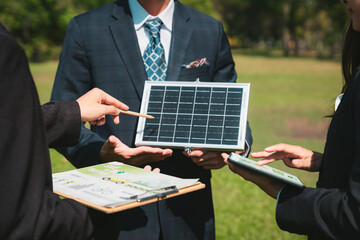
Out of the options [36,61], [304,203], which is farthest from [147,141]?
[36,61]

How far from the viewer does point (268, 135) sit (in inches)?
494

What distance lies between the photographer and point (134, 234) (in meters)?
3.14

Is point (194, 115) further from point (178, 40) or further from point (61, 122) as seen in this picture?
point (61, 122)

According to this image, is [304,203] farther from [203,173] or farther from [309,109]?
[309,109]

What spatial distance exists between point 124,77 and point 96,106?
79 centimetres

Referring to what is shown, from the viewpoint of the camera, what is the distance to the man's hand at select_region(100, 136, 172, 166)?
2906 mm

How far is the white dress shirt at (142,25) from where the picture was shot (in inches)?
137

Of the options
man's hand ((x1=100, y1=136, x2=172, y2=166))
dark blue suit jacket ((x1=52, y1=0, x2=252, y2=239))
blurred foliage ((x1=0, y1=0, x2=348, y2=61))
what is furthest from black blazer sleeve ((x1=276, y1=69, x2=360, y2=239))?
blurred foliage ((x1=0, y1=0, x2=348, y2=61))

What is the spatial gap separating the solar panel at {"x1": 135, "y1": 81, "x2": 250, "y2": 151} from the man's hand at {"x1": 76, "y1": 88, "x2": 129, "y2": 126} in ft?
0.95

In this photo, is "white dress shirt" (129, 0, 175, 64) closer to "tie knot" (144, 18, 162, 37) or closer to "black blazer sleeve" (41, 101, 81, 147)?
"tie knot" (144, 18, 162, 37)

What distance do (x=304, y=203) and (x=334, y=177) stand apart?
0.23 m

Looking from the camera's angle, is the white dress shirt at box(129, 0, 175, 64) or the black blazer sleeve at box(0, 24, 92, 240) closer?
the black blazer sleeve at box(0, 24, 92, 240)

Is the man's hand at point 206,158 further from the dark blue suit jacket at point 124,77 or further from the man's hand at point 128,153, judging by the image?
the dark blue suit jacket at point 124,77

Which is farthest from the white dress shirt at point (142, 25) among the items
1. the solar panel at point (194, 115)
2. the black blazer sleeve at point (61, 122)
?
the black blazer sleeve at point (61, 122)
